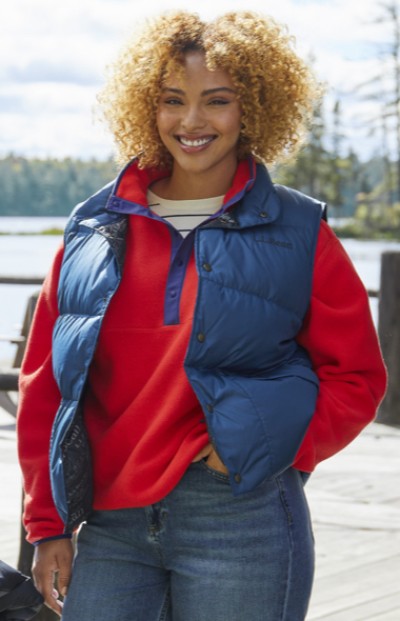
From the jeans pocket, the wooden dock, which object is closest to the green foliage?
the wooden dock

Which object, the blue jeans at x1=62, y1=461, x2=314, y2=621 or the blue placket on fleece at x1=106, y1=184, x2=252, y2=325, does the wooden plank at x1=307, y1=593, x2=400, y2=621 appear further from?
the blue placket on fleece at x1=106, y1=184, x2=252, y2=325

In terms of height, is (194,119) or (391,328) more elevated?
(194,119)

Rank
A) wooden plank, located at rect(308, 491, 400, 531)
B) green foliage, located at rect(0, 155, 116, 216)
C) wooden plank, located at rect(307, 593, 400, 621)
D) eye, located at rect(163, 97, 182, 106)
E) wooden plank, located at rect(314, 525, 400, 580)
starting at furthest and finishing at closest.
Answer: green foliage, located at rect(0, 155, 116, 216) → wooden plank, located at rect(308, 491, 400, 531) → wooden plank, located at rect(314, 525, 400, 580) → wooden plank, located at rect(307, 593, 400, 621) → eye, located at rect(163, 97, 182, 106)

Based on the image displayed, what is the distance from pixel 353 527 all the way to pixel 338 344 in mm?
2563

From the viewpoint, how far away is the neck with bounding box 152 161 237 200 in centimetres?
205

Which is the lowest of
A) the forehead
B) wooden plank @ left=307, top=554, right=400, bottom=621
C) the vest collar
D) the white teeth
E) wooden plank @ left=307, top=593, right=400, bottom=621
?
wooden plank @ left=307, top=554, right=400, bottom=621

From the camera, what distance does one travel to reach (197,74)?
199 cm

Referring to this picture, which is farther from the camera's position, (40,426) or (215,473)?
(40,426)

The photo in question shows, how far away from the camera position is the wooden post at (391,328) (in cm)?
644

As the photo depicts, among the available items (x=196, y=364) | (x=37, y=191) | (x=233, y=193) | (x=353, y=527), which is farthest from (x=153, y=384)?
(x=37, y=191)

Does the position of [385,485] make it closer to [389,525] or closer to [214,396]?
[389,525]

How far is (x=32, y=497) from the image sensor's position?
79.0 inches

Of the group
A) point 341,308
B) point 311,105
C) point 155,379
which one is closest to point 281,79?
point 311,105

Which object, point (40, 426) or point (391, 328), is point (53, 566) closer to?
point (40, 426)
